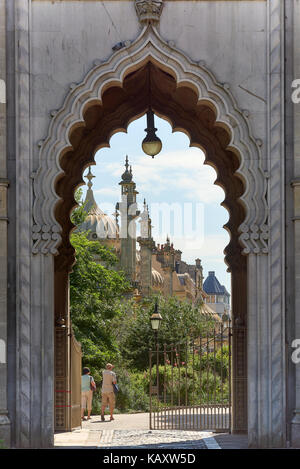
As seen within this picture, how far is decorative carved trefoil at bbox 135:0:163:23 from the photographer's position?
1352cm

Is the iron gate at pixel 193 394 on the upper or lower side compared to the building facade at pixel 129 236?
lower

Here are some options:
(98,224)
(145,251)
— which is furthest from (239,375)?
(98,224)

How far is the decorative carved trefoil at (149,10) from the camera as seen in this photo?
1352 cm

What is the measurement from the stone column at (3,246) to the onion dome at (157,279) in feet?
299

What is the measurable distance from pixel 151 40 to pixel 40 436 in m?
5.78

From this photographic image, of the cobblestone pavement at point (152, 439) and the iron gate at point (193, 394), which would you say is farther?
the iron gate at point (193, 394)

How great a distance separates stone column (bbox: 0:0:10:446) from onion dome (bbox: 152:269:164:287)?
9122 cm

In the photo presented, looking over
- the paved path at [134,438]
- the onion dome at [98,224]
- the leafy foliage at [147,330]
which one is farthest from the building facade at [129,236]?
the paved path at [134,438]

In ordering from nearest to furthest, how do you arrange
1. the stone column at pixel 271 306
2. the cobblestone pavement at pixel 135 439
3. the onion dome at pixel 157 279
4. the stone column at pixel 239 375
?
the stone column at pixel 271 306
the cobblestone pavement at pixel 135 439
the stone column at pixel 239 375
the onion dome at pixel 157 279

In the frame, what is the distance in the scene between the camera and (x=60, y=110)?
1347cm

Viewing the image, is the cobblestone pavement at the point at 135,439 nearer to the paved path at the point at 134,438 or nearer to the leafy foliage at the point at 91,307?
the paved path at the point at 134,438

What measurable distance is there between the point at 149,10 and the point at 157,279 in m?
94.5

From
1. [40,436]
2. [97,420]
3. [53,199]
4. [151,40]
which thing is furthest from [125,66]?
[97,420]
